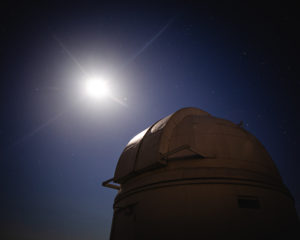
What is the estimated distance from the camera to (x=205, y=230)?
5711 mm

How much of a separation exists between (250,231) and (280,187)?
3.23 meters

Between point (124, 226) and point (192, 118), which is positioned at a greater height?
point (192, 118)

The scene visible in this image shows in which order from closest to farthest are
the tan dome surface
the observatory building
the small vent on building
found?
the observatory building, the small vent on building, the tan dome surface

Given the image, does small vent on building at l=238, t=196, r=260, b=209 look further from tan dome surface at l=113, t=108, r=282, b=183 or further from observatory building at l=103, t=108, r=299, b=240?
tan dome surface at l=113, t=108, r=282, b=183

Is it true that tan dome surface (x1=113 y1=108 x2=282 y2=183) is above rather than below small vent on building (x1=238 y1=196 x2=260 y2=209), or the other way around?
above

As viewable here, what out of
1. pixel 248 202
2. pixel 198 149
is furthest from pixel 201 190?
pixel 248 202

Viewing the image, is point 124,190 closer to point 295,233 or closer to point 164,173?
point 164,173

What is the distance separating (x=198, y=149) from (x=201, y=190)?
6.32 ft

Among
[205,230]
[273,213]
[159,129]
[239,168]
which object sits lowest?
[205,230]

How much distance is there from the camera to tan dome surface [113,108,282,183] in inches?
295

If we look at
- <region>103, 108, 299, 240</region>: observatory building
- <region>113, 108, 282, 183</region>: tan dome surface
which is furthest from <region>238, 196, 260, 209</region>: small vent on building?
<region>113, 108, 282, 183</region>: tan dome surface

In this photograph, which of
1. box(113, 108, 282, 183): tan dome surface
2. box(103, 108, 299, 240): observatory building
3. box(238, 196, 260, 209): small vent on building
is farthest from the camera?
box(113, 108, 282, 183): tan dome surface

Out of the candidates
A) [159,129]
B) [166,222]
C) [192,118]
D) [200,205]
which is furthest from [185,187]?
[192,118]

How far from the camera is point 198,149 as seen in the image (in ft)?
25.6
